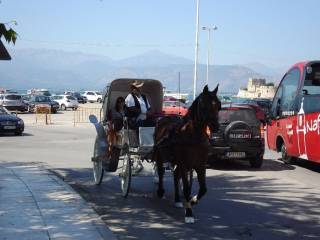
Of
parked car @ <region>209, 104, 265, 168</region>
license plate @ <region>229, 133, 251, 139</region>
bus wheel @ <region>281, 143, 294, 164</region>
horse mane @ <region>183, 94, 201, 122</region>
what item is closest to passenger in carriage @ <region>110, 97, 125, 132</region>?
horse mane @ <region>183, 94, 201, 122</region>

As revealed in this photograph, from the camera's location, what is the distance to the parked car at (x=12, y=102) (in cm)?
5125

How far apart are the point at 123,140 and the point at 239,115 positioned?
5.78 meters

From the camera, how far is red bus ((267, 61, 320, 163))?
1405cm

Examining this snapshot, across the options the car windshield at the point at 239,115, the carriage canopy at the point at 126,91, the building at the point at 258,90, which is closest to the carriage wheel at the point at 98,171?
the carriage canopy at the point at 126,91

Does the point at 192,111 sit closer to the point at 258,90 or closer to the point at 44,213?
the point at 44,213

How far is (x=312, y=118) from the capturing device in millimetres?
13977

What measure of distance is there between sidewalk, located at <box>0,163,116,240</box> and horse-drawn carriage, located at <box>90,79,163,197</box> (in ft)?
3.22

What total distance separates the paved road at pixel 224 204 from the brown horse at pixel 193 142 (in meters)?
0.54

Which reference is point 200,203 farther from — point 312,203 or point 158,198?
point 312,203

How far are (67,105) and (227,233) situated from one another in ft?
186

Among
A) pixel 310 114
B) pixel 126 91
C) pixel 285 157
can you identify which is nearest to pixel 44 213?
pixel 126 91

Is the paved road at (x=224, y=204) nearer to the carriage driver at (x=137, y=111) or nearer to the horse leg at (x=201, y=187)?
the horse leg at (x=201, y=187)

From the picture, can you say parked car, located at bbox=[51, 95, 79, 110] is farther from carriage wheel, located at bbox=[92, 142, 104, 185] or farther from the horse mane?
the horse mane

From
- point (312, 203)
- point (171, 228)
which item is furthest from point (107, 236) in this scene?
point (312, 203)
